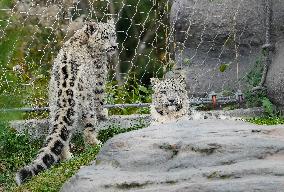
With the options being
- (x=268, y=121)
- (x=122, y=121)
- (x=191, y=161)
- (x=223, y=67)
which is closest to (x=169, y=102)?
(x=268, y=121)

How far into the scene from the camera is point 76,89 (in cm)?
683

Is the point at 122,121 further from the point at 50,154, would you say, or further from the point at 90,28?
the point at 50,154

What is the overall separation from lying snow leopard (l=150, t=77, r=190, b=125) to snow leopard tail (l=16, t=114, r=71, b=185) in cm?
88

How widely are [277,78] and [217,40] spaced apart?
106cm

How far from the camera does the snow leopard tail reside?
19.2 ft

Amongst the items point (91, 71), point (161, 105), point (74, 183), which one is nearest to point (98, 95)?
point (91, 71)

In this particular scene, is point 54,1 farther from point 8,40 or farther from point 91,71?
point 8,40

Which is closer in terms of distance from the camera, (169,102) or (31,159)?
(31,159)

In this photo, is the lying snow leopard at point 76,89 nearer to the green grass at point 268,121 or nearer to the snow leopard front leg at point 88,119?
the snow leopard front leg at point 88,119

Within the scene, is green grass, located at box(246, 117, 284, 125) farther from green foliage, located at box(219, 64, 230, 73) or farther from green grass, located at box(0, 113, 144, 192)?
green grass, located at box(0, 113, 144, 192)

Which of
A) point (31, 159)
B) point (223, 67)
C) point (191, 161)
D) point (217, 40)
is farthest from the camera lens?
point (217, 40)

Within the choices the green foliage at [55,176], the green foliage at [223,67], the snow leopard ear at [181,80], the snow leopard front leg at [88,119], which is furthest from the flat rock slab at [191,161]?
the green foliage at [223,67]

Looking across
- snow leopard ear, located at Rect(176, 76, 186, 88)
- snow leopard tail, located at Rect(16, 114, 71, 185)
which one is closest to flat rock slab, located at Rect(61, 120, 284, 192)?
snow leopard tail, located at Rect(16, 114, 71, 185)

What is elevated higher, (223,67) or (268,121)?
(223,67)
